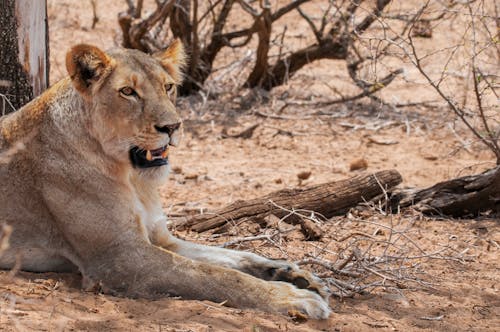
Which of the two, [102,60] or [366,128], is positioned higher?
[102,60]

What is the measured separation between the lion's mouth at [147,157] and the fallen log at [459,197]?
2.37 meters

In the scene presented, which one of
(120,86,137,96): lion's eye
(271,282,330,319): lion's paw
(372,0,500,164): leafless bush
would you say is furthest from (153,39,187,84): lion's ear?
(372,0,500,164): leafless bush

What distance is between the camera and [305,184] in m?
7.34

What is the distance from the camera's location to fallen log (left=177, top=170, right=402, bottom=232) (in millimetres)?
5660

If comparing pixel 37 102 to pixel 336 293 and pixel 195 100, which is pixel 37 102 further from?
pixel 195 100

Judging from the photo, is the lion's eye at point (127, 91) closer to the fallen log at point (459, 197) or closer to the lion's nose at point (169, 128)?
the lion's nose at point (169, 128)

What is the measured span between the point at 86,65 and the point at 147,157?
54 centimetres

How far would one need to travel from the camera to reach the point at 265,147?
8516mm

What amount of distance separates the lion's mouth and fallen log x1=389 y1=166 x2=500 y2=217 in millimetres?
2373

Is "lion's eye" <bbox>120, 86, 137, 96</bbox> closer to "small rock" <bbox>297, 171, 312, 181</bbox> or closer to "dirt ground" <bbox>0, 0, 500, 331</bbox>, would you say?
"dirt ground" <bbox>0, 0, 500, 331</bbox>

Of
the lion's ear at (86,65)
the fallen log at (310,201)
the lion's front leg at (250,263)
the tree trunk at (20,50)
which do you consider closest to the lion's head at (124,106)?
the lion's ear at (86,65)

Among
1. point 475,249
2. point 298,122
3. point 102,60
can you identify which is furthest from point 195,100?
point 102,60

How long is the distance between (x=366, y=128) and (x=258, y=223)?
3571 mm

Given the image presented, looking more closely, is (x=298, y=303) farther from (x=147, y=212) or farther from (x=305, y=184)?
(x=305, y=184)
